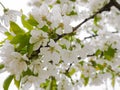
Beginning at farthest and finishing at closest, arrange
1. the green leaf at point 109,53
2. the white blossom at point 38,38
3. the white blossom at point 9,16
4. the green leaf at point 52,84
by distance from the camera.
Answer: the green leaf at point 109,53 < the green leaf at point 52,84 < the white blossom at point 9,16 < the white blossom at point 38,38

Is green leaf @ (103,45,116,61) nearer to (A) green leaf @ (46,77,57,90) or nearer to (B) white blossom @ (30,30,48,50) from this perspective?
(A) green leaf @ (46,77,57,90)

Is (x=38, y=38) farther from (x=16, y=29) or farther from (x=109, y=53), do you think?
(x=109, y=53)

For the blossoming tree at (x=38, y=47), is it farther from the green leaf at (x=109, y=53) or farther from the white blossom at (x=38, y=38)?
the green leaf at (x=109, y=53)

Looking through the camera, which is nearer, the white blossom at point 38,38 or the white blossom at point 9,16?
the white blossom at point 38,38

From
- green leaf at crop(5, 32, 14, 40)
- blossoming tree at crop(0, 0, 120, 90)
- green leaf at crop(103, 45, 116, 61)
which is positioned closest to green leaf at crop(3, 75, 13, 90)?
blossoming tree at crop(0, 0, 120, 90)

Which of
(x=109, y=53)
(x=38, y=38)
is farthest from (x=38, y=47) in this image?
(x=109, y=53)

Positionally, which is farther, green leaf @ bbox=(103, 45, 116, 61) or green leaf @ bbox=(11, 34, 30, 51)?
green leaf @ bbox=(103, 45, 116, 61)

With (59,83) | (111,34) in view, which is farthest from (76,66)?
(59,83)

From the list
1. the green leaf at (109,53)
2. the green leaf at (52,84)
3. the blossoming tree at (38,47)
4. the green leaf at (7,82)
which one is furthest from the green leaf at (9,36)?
the green leaf at (109,53)

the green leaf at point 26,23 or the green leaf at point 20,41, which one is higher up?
the green leaf at point 26,23

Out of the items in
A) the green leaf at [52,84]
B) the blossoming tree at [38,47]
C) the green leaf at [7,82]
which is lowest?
the green leaf at [52,84]

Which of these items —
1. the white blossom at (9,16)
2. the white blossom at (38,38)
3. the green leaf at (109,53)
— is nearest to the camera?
the white blossom at (38,38)

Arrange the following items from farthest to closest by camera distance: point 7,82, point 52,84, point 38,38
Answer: point 52,84, point 7,82, point 38,38
